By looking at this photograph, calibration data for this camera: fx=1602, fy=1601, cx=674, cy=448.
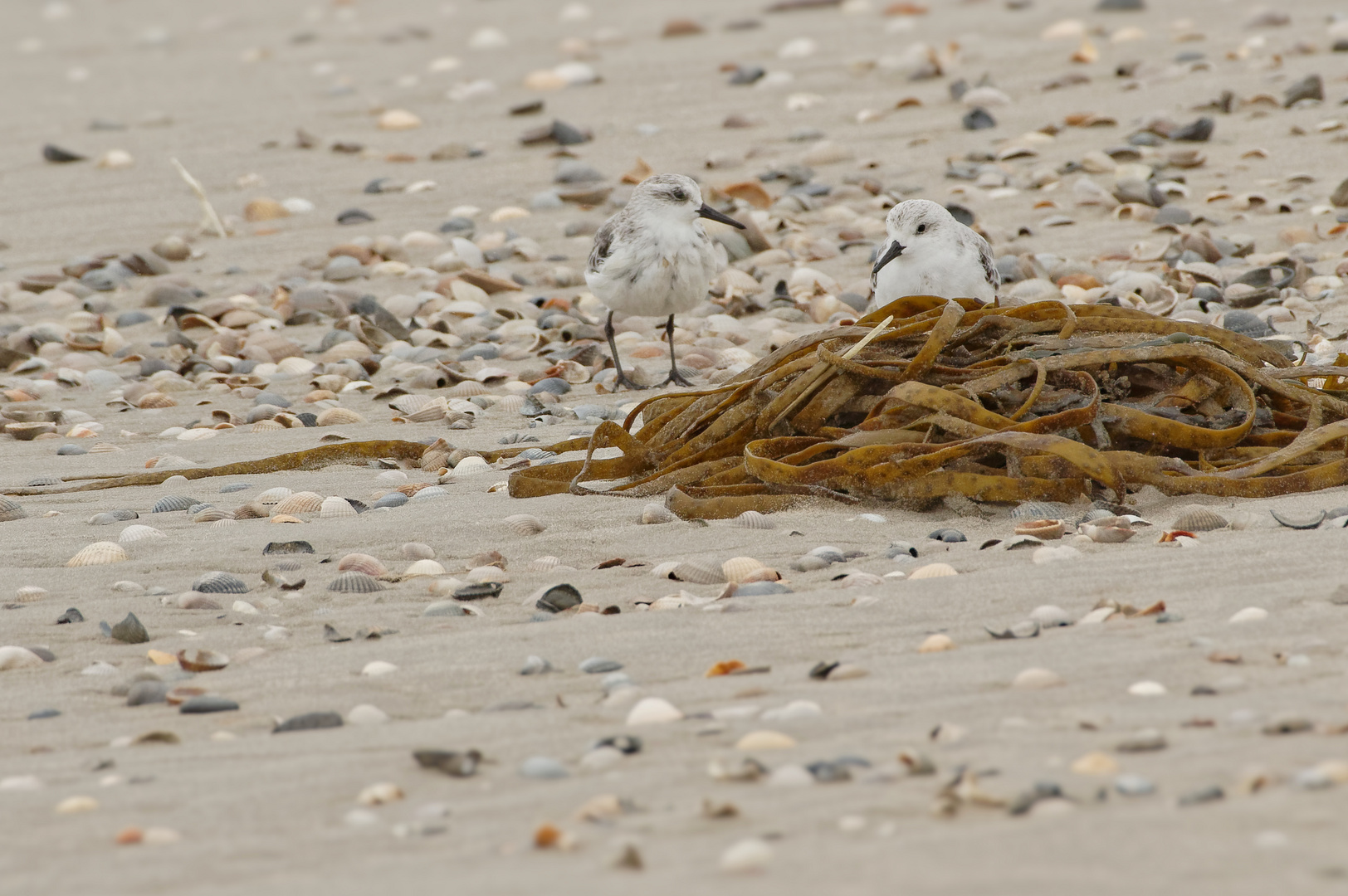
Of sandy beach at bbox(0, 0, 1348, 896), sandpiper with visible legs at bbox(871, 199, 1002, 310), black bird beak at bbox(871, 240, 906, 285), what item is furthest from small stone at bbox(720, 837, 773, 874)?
black bird beak at bbox(871, 240, 906, 285)

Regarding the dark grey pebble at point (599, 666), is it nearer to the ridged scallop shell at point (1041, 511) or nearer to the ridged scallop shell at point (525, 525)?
the ridged scallop shell at point (525, 525)

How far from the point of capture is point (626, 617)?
336 cm

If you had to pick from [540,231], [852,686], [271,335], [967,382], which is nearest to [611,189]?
[540,231]

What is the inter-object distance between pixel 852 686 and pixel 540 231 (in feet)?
20.3

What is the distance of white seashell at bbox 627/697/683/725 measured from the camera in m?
2.69

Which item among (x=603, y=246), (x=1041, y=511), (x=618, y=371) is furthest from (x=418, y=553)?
(x=603, y=246)

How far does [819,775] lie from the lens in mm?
2334

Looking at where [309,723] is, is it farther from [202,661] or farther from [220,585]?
[220,585]

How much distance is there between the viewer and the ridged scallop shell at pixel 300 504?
4496 mm

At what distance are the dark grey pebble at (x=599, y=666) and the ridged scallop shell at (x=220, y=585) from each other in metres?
1.08

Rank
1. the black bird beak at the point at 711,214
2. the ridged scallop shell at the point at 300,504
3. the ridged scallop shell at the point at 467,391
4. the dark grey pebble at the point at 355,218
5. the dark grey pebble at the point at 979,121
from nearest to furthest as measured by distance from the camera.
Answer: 1. the ridged scallop shell at the point at 300,504
2. the ridged scallop shell at the point at 467,391
3. the black bird beak at the point at 711,214
4. the dark grey pebble at the point at 355,218
5. the dark grey pebble at the point at 979,121

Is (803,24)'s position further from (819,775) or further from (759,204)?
(819,775)

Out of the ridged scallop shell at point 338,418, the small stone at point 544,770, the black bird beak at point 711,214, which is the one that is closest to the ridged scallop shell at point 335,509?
the ridged scallop shell at point 338,418

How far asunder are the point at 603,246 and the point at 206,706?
4.36 metres
